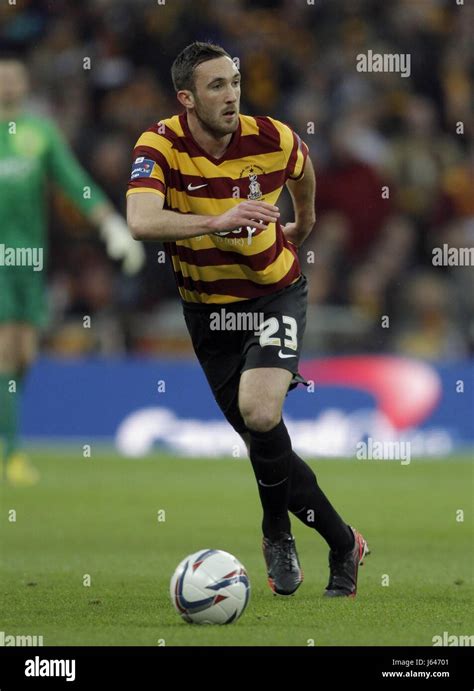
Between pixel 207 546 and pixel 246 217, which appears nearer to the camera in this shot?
pixel 246 217

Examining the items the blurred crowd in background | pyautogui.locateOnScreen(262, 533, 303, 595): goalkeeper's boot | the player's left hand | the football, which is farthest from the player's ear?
the blurred crowd in background

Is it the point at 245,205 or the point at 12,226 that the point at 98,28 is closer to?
the point at 12,226

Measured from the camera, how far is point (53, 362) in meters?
14.3

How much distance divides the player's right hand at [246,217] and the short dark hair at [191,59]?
0.82 metres

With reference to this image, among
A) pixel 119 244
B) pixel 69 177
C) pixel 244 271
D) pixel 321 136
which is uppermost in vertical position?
pixel 321 136

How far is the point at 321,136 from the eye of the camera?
53.4 ft

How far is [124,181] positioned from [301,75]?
97.0 inches

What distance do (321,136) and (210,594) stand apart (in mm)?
10817

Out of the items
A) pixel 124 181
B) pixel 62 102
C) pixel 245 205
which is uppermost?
pixel 62 102

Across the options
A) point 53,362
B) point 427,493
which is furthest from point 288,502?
point 53,362

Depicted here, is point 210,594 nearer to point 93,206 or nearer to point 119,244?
point 119,244

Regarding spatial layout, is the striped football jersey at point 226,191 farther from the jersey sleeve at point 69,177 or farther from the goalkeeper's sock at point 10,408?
the goalkeeper's sock at point 10,408

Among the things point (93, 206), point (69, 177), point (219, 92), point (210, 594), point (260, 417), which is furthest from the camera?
point (69, 177)

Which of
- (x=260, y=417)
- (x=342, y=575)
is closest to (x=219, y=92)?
(x=260, y=417)
